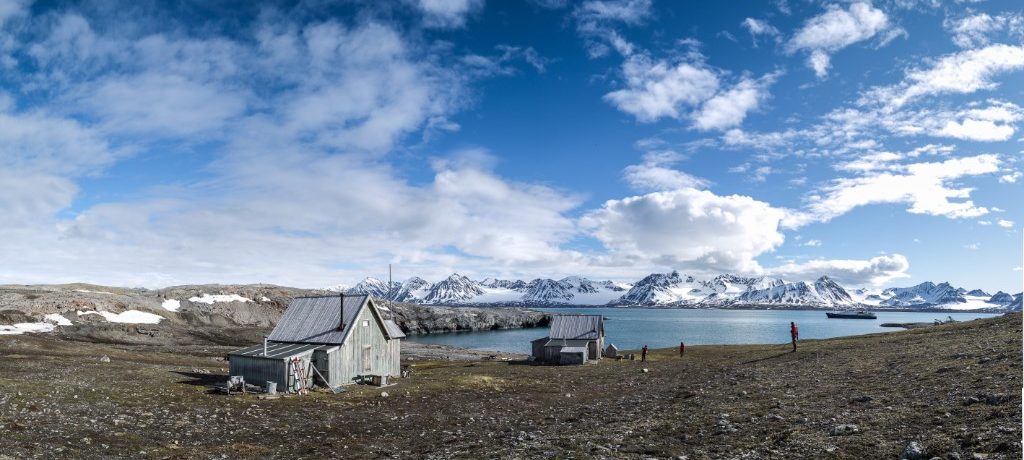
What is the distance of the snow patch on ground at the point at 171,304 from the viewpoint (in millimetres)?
116188

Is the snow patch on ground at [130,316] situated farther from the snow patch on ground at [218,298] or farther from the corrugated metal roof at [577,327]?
the corrugated metal roof at [577,327]

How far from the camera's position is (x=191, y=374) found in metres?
43.2

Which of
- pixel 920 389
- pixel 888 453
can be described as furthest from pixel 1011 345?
pixel 888 453

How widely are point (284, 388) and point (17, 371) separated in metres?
19.3

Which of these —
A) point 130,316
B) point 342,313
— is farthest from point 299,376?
point 130,316

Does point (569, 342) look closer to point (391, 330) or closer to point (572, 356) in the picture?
point (572, 356)

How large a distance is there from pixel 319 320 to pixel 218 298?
101656mm

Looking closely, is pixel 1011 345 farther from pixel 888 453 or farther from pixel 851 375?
pixel 888 453

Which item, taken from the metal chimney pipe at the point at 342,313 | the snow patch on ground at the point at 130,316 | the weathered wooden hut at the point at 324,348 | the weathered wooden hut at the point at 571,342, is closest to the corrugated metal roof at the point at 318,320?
the weathered wooden hut at the point at 324,348

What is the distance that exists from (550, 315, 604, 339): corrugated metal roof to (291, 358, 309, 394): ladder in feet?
122

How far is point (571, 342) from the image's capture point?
68.8 meters

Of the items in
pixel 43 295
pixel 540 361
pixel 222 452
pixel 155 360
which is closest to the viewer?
pixel 222 452

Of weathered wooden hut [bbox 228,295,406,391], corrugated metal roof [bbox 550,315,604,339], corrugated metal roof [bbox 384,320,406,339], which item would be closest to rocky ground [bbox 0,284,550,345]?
weathered wooden hut [bbox 228,295,406,391]

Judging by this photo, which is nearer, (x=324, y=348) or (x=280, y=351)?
(x=280, y=351)
